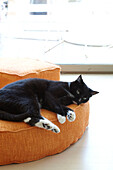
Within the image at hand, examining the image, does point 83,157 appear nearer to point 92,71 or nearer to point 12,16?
point 92,71

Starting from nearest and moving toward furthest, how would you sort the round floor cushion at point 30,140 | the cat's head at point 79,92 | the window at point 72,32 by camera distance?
the round floor cushion at point 30,140, the cat's head at point 79,92, the window at point 72,32

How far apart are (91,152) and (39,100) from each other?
1.70 ft

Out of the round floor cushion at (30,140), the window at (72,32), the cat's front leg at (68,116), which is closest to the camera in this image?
the round floor cushion at (30,140)

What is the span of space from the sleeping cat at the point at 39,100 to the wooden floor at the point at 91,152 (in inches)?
9.3

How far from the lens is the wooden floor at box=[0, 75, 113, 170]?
1710mm

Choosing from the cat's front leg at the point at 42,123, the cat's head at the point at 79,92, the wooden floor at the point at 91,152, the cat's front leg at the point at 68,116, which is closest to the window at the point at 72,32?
the wooden floor at the point at 91,152

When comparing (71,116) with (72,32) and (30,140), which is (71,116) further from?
(72,32)

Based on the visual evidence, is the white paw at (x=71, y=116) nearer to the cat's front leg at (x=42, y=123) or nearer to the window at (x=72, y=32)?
the cat's front leg at (x=42, y=123)

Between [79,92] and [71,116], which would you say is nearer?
[71,116]

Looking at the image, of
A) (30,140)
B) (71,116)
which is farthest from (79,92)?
(30,140)

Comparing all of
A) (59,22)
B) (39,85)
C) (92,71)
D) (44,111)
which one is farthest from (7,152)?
(59,22)

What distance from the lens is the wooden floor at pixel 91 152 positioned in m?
1.71

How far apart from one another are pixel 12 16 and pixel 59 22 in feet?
3.27

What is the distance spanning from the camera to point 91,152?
187 centimetres
